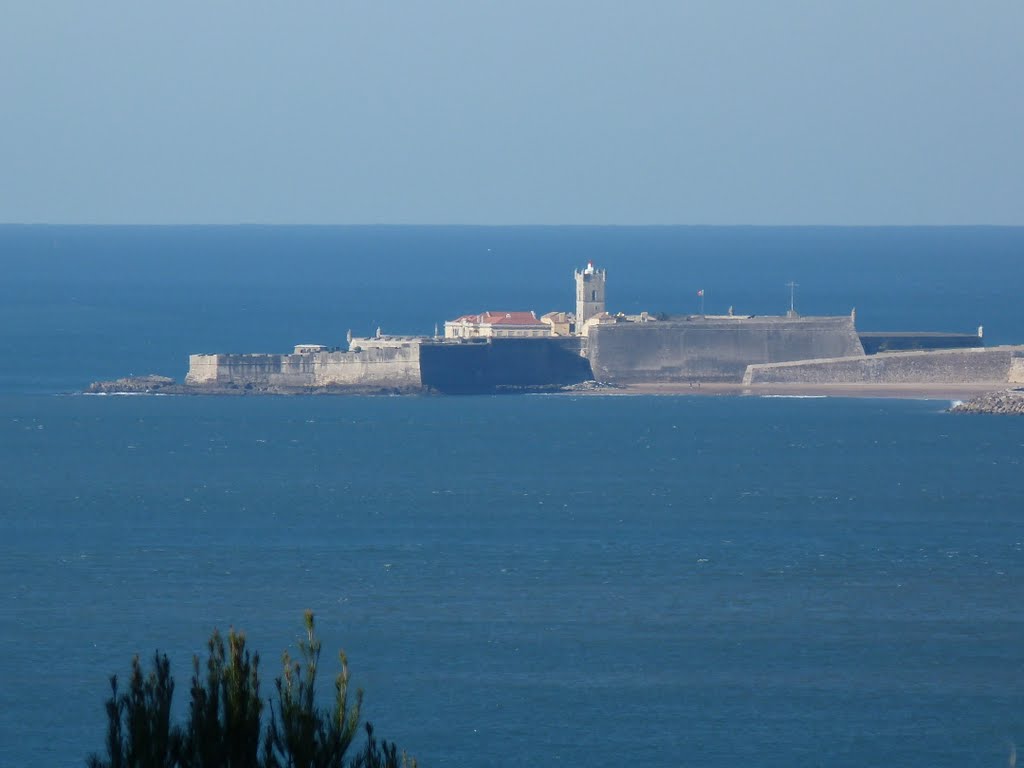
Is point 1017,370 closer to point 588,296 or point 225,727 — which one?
point 588,296

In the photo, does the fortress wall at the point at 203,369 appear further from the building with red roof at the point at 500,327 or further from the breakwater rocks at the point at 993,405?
the breakwater rocks at the point at 993,405

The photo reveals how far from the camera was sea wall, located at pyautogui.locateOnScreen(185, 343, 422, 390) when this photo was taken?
2459 inches

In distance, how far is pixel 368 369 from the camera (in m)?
62.8

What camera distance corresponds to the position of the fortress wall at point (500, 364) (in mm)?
62125

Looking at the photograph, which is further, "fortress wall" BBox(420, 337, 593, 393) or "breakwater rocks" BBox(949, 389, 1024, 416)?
"fortress wall" BBox(420, 337, 593, 393)

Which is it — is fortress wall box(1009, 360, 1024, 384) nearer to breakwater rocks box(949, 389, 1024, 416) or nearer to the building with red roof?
breakwater rocks box(949, 389, 1024, 416)

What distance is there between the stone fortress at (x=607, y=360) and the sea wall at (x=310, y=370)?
0.09ft

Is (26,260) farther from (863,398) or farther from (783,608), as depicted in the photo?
(783,608)

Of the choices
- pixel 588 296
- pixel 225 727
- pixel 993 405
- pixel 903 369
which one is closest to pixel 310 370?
pixel 588 296

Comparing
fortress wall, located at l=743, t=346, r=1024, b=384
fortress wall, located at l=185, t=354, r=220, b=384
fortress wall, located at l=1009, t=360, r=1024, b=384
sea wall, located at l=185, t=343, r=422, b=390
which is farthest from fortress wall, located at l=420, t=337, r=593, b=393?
fortress wall, located at l=1009, t=360, r=1024, b=384

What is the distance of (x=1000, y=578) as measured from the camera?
1345 inches

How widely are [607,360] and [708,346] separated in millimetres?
2874

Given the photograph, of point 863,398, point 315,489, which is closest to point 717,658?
point 315,489

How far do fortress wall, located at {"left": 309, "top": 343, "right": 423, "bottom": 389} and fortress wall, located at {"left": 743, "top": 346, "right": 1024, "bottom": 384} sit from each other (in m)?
9.55
